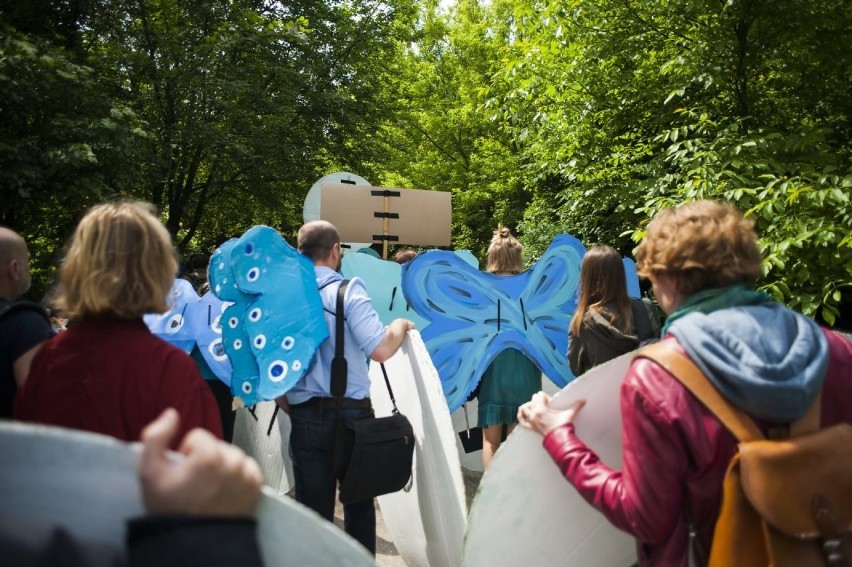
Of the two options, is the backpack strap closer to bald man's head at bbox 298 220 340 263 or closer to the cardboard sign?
bald man's head at bbox 298 220 340 263

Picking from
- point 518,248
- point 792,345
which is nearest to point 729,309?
point 792,345

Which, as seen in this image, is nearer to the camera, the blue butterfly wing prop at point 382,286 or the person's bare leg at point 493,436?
the person's bare leg at point 493,436

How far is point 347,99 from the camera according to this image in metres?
13.5

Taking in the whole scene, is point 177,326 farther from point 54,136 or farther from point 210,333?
point 54,136

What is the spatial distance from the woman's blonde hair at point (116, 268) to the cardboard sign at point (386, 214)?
10.2ft

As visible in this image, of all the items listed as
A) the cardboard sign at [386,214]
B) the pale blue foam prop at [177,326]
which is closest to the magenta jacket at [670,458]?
the pale blue foam prop at [177,326]

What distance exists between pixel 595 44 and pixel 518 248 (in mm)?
2914

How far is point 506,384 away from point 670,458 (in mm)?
2701

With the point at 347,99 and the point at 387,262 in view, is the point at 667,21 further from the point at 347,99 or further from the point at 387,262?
the point at 347,99

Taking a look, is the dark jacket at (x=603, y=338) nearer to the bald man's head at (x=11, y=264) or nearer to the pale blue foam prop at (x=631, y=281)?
the pale blue foam prop at (x=631, y=281)

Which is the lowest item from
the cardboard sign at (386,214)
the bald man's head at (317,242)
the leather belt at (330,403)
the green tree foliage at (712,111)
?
the leather belt at (330,403)

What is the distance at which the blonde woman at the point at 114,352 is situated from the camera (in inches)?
56.7

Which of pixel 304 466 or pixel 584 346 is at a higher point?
pixel 584 346

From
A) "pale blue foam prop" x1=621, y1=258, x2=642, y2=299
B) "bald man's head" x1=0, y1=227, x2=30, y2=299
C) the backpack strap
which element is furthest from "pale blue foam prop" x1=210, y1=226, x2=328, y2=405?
"pale blue foam prop" x1=621, y1=258, x2=642, y2=299
